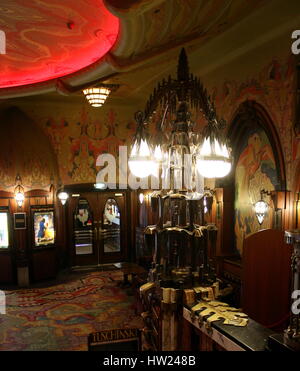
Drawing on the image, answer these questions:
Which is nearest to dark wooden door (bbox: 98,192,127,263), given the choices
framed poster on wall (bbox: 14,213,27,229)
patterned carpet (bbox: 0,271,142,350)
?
patterned carpet (bbox: 0,271,142,350)

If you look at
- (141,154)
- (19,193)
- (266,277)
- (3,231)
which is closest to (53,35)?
(141,154)

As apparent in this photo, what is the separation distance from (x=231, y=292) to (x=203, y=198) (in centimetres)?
327

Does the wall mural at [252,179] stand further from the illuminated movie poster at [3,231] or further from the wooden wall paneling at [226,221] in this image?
the illuminated movie poster at [3,231]

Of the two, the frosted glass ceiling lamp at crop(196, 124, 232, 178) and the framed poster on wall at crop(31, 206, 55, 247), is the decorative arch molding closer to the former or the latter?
the frosted glass ceiling lamp at crop(196, 124, 232, 178)

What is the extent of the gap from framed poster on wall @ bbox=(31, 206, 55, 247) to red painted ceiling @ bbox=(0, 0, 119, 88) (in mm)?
4005

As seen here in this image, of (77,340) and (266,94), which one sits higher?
(266,94)

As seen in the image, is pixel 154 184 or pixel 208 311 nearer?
pixel 208 311

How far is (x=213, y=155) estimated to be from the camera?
2.76 m

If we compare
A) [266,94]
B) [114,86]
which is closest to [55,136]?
[114,86]

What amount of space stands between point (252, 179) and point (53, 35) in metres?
3.86

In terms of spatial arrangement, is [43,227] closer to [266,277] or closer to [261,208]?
[261,208]

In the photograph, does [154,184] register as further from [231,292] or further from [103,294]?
[231,292]

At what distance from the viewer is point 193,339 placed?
2.78 metres

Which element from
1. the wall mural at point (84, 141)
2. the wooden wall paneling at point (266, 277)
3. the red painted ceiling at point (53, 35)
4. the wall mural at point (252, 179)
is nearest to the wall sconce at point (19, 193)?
the wall mural at point (84, 141)
